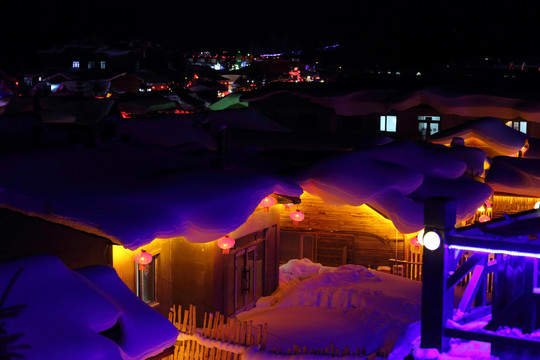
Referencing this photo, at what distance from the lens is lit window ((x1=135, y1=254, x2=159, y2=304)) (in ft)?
43.3

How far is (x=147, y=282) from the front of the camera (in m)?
A: 13.5

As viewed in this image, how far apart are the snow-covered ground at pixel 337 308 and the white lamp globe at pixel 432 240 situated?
5.62 metres

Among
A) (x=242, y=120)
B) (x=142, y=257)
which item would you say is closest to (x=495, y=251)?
A: (x=142, y=257)

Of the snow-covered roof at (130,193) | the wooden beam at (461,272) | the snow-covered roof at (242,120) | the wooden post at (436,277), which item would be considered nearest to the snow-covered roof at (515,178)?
the snow-covered roof at (130,193)

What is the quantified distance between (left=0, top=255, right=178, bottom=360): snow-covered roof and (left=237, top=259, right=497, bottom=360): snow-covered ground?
3469mm

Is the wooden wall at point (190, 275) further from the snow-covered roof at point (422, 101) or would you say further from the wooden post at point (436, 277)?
the snow-covered roof at point (422, 101)

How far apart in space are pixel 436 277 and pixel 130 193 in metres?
6.66

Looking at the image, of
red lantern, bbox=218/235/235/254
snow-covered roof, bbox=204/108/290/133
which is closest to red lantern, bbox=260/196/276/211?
red lantern, bbox=218/235/235/254

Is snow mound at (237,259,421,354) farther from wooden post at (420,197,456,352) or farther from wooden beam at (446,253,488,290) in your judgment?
wooden beam at (446,253,488,290)

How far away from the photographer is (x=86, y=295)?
8461 mm

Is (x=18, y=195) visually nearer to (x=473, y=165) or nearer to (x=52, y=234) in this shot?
(x=52, y=234)

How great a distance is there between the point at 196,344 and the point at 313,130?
82.5ft

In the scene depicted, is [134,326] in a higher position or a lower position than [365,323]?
higher

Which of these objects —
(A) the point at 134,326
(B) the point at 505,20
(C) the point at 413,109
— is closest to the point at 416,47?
(B) the point at 505,20
